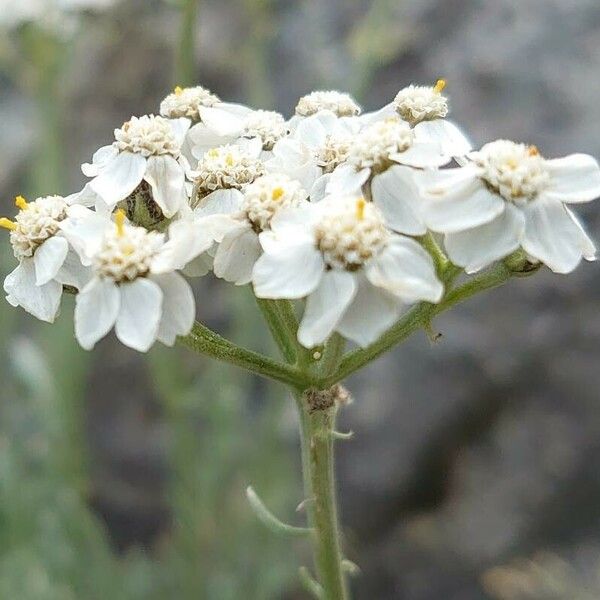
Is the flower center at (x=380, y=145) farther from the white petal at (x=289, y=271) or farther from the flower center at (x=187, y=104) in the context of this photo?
the flower center at (x=187, y=104)

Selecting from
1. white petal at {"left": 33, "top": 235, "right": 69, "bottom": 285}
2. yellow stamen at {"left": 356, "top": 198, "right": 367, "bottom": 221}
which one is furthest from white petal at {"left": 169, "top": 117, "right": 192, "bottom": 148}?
yellow stamen at {"left": 356, "top": 198, "right": 367, "bottom": 221}

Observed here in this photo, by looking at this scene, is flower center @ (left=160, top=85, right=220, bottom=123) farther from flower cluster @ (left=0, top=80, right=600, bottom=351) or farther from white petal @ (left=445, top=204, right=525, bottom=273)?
white petal @ (left=445, top=204, right=525, bottom=273)

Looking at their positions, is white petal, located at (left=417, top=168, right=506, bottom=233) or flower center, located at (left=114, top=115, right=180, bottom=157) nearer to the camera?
white petal, located at (left=417, top=168, right=506, bottom=233)

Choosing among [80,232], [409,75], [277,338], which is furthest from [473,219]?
[409,75]

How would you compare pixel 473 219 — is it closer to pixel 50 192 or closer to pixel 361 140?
pixel 361 140

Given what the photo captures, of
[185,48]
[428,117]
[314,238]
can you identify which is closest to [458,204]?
[314,238]

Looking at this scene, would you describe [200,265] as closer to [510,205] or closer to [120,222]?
[120,222]
